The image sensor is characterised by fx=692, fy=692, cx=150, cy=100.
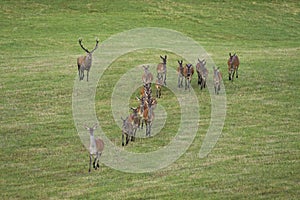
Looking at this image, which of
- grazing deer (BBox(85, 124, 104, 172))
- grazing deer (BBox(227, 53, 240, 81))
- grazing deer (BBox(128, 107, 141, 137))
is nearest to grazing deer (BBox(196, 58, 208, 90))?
grazing deer (BBox(227, 53, 240, 81))

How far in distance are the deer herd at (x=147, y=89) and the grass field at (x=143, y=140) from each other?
485 millimetres

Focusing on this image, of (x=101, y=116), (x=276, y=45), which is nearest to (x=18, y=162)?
(x=101, y=116)

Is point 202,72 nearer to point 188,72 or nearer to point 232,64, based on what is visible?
point 188,72

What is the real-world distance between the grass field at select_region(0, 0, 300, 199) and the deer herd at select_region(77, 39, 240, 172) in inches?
19.1

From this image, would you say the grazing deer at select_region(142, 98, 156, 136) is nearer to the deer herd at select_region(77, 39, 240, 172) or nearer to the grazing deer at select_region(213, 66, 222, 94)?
the deer herd at select_region(77, 39, 240, 172)

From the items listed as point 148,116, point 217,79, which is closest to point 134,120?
point 148,116

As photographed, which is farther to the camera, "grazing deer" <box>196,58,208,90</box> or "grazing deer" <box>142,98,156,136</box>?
"grazing deer" <box>196,58,208,90</box>

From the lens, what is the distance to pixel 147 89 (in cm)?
2961

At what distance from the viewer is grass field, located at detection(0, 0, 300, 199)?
68.3 ft

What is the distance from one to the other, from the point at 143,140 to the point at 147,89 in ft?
16.5

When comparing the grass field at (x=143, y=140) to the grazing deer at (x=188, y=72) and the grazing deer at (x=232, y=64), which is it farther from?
the grazing deer at (x=188, y=72)

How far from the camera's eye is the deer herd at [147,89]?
22.4 metres

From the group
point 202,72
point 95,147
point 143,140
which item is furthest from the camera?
point 202,72

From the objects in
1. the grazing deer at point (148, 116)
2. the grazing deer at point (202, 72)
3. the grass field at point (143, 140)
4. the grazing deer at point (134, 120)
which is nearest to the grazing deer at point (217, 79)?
the grass field at point (143, 140)
